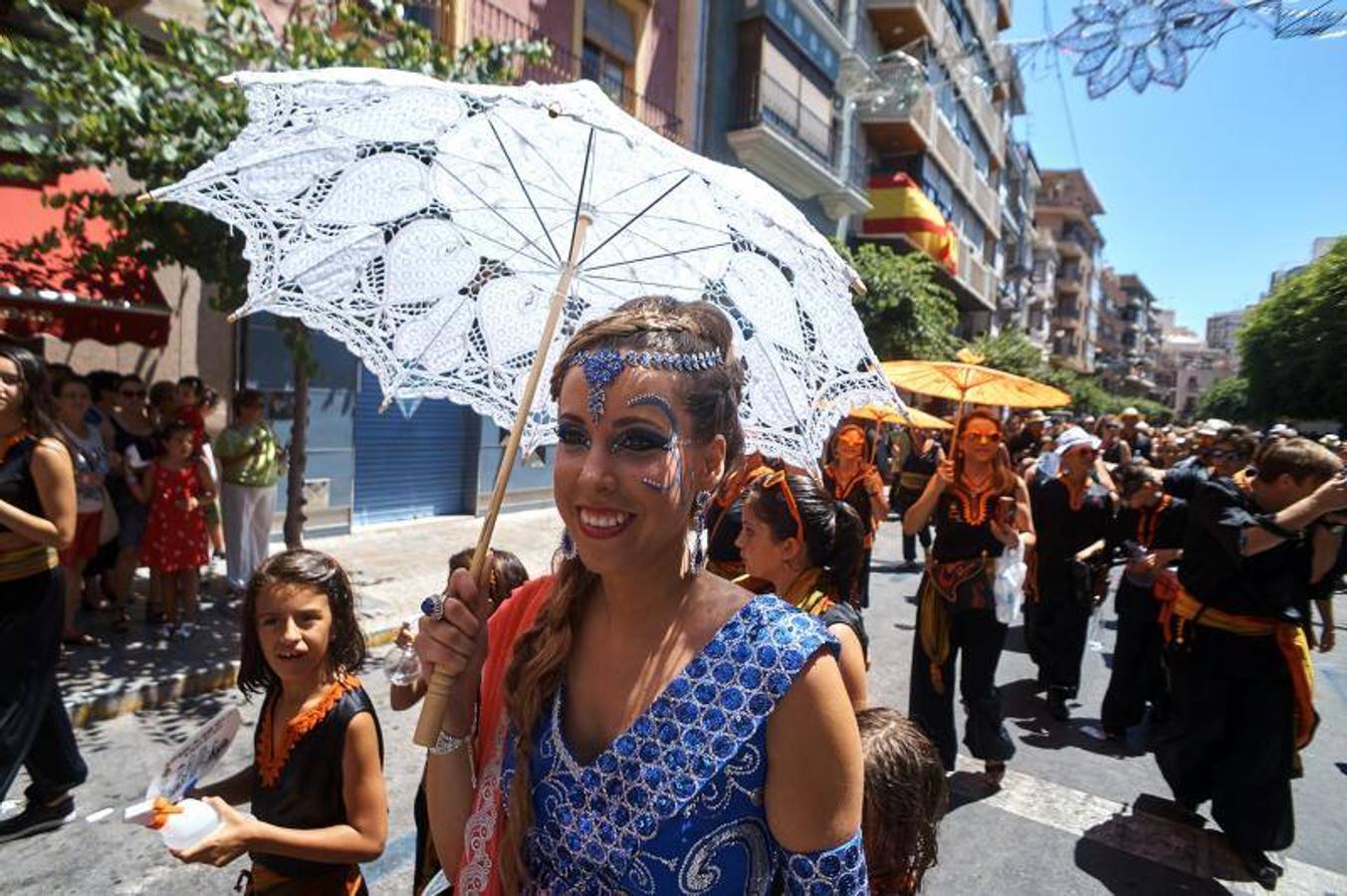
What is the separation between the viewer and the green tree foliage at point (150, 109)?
479cm

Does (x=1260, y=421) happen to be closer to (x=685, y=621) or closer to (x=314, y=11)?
(x=314, y=11)

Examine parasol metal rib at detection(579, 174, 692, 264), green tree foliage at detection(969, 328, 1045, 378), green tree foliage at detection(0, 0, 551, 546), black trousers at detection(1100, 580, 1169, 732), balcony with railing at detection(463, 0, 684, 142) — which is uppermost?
balcony with railing at detection(463, 0, 684, 142)

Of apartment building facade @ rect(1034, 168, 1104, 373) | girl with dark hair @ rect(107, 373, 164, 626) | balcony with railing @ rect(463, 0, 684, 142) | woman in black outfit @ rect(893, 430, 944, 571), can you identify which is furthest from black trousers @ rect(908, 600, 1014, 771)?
apartment building facade @ rect(1034, 168, 1104, 373)

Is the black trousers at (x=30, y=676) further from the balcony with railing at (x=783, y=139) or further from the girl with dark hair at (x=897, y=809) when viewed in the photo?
the balcony with railing at (x=783, y=139)

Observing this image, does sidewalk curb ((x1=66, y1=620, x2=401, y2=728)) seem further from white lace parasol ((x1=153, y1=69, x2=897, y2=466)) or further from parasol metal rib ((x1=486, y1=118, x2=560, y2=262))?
parasol metal rib ((x1=486, y1=118, x2=560, y2=262))

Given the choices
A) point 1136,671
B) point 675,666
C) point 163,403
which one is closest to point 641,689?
point 675,666

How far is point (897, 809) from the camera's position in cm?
170

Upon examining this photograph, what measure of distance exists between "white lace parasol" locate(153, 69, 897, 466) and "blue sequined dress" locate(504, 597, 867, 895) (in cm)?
105

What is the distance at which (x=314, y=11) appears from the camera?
6.05 metres

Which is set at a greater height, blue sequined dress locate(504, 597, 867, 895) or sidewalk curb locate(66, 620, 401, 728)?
blue sequined dress locate(504, 597, 867, 895)

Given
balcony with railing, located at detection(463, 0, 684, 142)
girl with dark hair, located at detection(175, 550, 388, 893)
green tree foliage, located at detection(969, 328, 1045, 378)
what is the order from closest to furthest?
girl with dark hair, located at detection(175, 550, 388, 893), balcony with railing, located at detection(463, 0, 684, 142), green tree foliage, located at detection(969, 328, 1045, 378)

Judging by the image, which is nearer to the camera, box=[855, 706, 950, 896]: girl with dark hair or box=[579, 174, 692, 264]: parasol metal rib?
box=[855, 706, 950, 896]: girl with dark hair

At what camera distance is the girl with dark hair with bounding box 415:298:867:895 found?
114cm

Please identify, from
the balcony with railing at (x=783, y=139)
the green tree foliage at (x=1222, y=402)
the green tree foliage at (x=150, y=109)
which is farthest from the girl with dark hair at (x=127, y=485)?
the green tree foliage at (x=1222, y=402)
